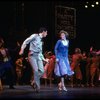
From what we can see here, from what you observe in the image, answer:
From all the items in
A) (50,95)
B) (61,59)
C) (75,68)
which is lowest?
(50,95)

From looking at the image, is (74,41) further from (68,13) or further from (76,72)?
(76,72)

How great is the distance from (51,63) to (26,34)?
2.88 meters

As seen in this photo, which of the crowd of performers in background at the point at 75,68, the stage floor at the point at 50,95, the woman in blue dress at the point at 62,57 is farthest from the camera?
the crowd of performers in background at the point at 75,68

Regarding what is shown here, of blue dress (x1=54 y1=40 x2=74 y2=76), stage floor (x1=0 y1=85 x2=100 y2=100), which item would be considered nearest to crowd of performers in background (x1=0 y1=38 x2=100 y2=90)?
blue dress (x1=54 y1=40 x2=74 y2=76)

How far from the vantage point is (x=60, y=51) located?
50.3ft

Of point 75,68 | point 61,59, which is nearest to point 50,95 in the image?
point 61,59

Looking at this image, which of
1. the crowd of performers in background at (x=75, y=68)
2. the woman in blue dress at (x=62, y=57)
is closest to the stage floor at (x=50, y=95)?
the woman in blue dress at (x=62, y=57)

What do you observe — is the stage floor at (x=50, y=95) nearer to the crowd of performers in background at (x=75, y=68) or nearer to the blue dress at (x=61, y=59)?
the blue dress at (x=61, y=59)

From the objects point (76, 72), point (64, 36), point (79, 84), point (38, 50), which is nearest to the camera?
point (38, 50)

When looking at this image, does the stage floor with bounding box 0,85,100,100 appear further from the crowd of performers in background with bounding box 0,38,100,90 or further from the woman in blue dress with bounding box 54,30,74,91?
the crowd of performers in background with bounding box 0,38,100,90

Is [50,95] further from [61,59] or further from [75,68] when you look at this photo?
[75,68]

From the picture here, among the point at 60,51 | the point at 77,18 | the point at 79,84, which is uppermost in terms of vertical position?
the point at 77,18

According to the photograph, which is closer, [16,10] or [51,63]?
[51,63]

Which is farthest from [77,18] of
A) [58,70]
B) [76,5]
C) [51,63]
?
[58,70]
